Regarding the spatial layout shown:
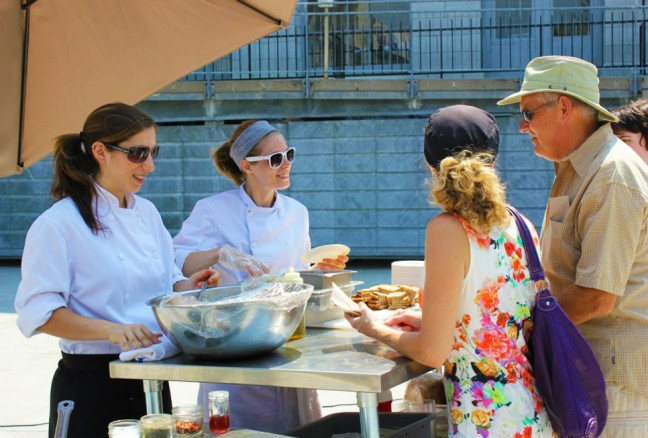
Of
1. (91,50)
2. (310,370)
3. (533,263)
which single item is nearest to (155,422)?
(310,370)

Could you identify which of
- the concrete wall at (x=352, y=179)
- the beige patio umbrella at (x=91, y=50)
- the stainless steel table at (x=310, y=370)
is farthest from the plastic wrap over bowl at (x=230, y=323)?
the concrete wall at (x=352, y=179)

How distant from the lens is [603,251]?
2510mm

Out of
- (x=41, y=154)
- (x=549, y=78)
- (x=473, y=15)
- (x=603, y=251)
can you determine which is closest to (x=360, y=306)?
(x=603, y=251)

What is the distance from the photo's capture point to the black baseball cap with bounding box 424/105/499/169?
7.80ft

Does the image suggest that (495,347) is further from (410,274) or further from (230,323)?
(410,274)

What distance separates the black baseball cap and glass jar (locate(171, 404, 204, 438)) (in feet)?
3.29

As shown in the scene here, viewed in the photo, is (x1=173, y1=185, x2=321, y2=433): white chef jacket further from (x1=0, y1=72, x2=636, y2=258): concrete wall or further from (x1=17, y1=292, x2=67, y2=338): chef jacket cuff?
(x1=0, y1=72, x2=636, y2=258): concrete wall

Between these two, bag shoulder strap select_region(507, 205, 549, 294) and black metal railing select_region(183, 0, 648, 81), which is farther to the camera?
black metal railing select_region(183, 0, 648, 81)

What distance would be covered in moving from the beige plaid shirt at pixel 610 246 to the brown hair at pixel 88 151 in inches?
59.0

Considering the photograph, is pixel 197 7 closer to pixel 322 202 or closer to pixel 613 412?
pixel 613 412

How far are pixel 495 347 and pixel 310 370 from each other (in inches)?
20.8

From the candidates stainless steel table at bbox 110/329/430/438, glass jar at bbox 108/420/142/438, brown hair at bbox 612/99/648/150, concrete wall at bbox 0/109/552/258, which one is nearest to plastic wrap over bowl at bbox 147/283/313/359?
stainless steel table at bbox 110/329/430/438

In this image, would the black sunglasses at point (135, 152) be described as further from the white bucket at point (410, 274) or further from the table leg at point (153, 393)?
the white bucket at point (410, 274)

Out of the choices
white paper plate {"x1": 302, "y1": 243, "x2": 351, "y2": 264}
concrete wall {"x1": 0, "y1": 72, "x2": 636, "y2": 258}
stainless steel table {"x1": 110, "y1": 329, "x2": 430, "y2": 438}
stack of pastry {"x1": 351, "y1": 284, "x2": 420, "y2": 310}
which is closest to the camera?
stainless steel table {"x1": 110, "y1": 329, "x2": 430, "y2": 438}
